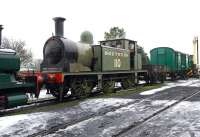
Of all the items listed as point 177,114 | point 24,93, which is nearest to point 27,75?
point 24,93

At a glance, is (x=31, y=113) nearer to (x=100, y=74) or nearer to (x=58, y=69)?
(x=58, y=69)

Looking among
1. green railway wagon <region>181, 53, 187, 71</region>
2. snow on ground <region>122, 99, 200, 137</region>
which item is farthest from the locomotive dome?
green railway wagon <region>181, 53, 187, 71</region>

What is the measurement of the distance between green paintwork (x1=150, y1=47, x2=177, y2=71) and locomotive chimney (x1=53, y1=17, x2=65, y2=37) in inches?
702

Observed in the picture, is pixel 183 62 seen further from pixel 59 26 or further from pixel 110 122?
pixel 110 122

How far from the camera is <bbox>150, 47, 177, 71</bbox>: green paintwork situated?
3175cm

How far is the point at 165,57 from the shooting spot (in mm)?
32125

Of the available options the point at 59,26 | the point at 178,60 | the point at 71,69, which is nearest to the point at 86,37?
the point at 59,26

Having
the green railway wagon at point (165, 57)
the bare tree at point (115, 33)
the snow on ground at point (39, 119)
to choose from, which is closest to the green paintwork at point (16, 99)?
the snow on ground at point (39, 119)

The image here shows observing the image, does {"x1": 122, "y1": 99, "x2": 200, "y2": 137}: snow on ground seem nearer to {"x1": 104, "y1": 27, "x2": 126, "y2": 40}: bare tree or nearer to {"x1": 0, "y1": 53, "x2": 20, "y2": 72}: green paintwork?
{"x1": 0, "y1": 53, "x2": 20, "y2": 72}: green paintwork

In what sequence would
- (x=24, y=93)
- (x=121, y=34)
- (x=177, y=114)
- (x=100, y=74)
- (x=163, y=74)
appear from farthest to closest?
(x=121, y=34) → (x=163, y=74) → (x=100, y=74) → (x=24, y=93) → (x=177, y=114)

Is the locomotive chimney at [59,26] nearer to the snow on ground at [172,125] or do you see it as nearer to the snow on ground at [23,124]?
the snow on ground at [23,124]

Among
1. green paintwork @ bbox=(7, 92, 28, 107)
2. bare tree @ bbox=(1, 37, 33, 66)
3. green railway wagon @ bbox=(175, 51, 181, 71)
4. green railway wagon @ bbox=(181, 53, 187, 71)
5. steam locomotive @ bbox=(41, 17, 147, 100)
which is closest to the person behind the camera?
green paintwork @ bbox=(7, 92, 28, 107)

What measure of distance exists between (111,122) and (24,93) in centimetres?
417

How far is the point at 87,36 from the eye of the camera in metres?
17.8
